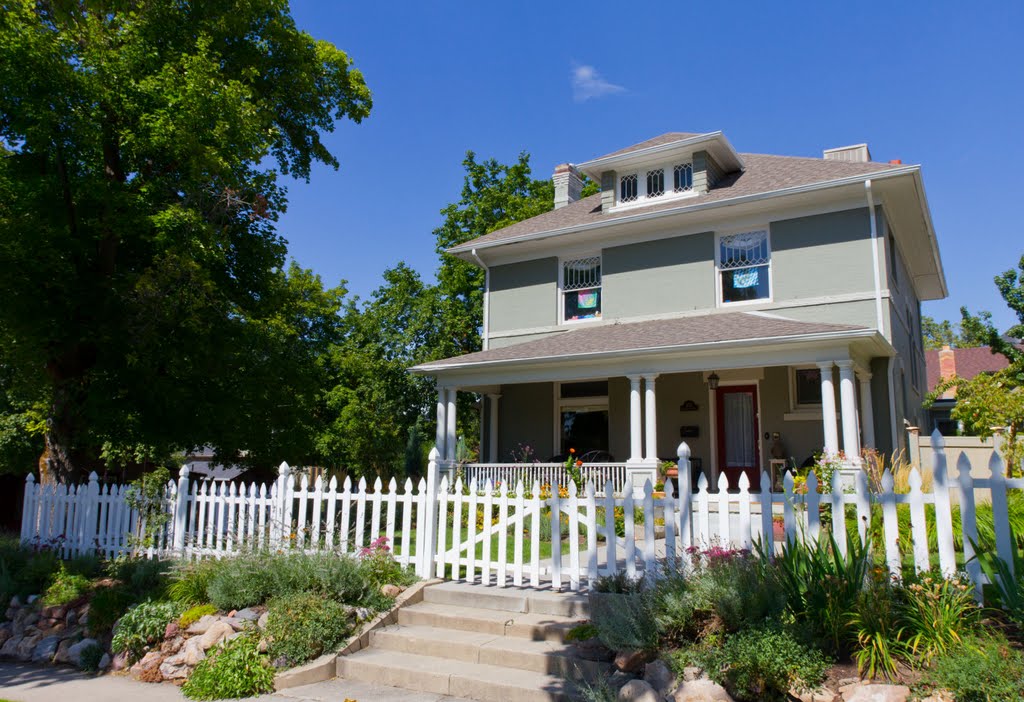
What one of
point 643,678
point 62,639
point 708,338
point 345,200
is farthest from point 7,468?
point 643,678

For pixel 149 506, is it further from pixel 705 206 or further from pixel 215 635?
pixel 705 206

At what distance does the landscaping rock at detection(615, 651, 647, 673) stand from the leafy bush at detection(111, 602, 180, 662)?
4.80 meters

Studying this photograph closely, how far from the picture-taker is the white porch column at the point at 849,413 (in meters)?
11.4

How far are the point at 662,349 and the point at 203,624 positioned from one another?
864 cm

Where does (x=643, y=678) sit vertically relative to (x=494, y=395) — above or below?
below

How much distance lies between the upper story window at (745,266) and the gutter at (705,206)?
92cm

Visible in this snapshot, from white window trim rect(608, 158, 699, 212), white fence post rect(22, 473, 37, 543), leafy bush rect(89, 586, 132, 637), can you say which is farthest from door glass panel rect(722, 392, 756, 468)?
white fence post rect(22, 473, 37, 543)

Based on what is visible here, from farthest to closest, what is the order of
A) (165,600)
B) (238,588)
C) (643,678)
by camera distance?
1. (165,600)
2. (238,588)
3. (643,678)

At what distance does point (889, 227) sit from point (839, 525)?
37.1 feet

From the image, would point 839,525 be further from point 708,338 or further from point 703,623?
point 708,338

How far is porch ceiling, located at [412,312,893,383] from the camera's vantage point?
470 inches

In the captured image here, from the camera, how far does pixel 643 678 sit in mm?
4941

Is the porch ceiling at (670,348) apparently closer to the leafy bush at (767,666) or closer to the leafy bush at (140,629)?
the leafy bush at (767,666)

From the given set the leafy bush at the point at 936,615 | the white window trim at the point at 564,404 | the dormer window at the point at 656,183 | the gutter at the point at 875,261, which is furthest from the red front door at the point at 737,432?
the leafy bush at the point at 936,615
